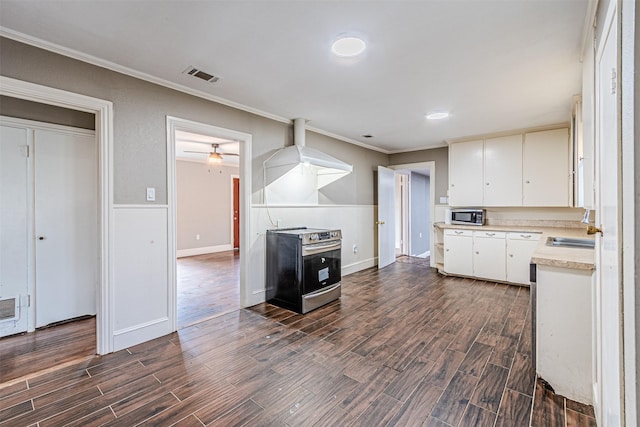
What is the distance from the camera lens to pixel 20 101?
2.69 metres

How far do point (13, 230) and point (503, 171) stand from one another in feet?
20.6

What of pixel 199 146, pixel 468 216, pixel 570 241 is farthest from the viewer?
pixel 199 146

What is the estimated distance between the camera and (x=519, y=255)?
165 inches

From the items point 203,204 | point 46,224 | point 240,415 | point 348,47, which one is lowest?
point 240,415

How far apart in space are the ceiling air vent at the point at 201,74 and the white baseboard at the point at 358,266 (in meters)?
3.44

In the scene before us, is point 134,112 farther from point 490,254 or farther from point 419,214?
point 419,214

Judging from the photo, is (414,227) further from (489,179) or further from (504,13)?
(504,13)

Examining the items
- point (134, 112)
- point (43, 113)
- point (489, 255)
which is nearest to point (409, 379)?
point (134, 112)

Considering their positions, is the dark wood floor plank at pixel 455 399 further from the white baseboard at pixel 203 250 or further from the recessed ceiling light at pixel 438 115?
the white baseboard at pixel 203 250

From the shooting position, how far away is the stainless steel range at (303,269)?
3217mm

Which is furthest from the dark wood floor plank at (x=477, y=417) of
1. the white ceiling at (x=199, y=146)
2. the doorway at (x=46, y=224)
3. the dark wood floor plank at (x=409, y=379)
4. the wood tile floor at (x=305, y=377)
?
the white ceiling at (x=199, y=146)

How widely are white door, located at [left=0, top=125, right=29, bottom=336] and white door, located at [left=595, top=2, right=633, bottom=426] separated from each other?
4.20 metres

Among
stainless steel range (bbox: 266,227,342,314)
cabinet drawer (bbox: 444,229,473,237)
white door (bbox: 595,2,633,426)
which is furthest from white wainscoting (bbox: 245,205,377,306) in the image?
white door (bbox: 595,2,633,426)

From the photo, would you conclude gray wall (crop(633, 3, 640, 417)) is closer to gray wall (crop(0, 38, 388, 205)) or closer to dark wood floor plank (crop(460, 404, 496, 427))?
dark wood floor plank (crop(460, 404, 496, 427))
